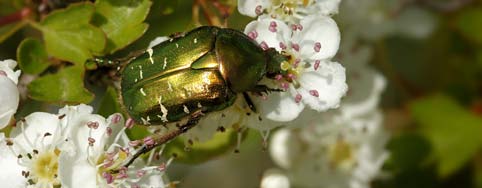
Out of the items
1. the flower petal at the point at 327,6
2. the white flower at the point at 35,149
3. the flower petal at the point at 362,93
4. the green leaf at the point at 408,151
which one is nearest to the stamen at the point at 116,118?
the white flower at the point at 35,149

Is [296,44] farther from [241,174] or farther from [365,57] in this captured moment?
[241,174]

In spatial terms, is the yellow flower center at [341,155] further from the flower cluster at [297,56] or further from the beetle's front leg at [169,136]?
the beetle's front leg at [169,136]

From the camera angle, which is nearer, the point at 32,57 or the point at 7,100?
the point at 7,100

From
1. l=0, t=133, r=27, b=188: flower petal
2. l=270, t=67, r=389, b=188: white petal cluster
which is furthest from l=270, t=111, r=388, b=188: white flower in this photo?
l=0, t=133, r=27, b=188: flower petal

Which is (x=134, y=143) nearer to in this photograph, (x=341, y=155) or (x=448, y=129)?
(x=341, y=155)

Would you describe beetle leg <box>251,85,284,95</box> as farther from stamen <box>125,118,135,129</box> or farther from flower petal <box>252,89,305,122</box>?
stamen <box>125,118,135,129</box>

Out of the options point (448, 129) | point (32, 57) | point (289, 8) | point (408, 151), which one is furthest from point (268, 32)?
point (448, 129)
